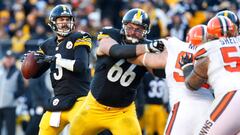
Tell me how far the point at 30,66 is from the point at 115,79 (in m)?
1.22

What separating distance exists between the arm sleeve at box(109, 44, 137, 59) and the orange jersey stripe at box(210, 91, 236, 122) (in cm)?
129

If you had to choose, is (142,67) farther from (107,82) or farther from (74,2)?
(74,2)

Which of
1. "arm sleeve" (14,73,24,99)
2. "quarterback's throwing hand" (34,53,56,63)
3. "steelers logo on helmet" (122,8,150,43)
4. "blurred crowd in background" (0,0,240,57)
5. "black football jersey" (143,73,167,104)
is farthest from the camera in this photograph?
"blurred crowd in background" (0,0,240,57)

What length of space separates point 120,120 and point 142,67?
612 millimetres

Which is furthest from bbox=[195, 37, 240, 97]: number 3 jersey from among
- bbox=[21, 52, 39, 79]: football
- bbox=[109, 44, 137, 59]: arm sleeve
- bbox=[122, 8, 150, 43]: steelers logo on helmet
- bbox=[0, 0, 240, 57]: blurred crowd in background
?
bbox=[0, 0, 240, 57]: blurred crowd in background

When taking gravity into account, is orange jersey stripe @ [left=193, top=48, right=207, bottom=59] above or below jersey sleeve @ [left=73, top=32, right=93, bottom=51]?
above

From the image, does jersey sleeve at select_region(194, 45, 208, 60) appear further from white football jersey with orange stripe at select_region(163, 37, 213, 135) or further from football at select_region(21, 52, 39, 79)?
football at select_region(21, 52, 39, 79)

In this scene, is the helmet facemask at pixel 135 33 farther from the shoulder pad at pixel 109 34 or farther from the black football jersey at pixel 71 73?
the black football jersey at pixel 71 73

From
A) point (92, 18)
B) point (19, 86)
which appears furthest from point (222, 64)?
point (92, 18)

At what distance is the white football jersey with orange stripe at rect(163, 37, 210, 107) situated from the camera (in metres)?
6.89

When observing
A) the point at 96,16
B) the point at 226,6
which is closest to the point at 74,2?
the point at 96,16

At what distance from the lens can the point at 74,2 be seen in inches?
691

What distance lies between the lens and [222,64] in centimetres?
638

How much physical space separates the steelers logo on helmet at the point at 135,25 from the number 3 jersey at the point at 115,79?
132 millimetres
